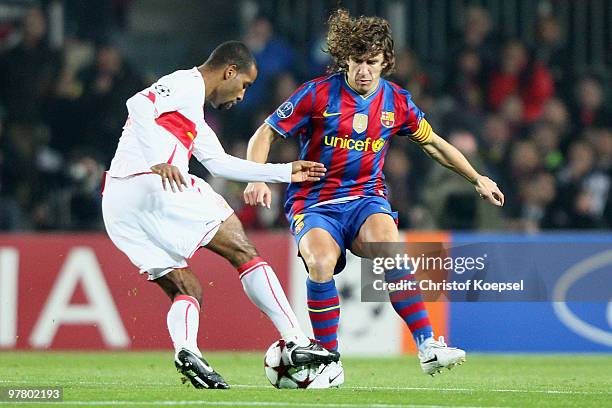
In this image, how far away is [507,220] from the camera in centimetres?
1291

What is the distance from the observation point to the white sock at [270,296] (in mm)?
6941

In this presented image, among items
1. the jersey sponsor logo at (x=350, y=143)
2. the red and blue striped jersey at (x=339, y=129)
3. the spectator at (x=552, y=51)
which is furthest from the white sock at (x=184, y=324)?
the spectator at (x=552, y=51)

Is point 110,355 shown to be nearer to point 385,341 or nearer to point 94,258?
point 94,258

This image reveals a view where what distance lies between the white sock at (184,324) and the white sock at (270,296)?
313mm

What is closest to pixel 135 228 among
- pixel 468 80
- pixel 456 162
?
pixel 456 162

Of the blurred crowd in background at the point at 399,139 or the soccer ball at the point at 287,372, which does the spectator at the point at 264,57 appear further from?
the soccer ball at the point at 287,372

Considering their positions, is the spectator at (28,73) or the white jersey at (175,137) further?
the spectator at (28,73)

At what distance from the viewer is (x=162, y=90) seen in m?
6.80

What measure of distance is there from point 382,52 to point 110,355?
4396 millimetres

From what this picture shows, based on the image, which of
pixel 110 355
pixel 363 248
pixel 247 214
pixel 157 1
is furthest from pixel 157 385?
pixel 157 1

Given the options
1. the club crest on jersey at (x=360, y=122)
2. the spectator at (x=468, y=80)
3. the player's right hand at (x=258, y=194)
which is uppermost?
the club crest on jersey at (x=360, y=122)

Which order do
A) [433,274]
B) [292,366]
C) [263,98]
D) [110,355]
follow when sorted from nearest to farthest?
[292,366], [433,274], [110,355], [263,98]

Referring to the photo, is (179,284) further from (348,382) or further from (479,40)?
(479,40)

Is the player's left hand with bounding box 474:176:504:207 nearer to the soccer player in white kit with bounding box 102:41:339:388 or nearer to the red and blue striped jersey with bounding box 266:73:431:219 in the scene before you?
the red and blue striped jersey with bounding box 266:73:431:219
